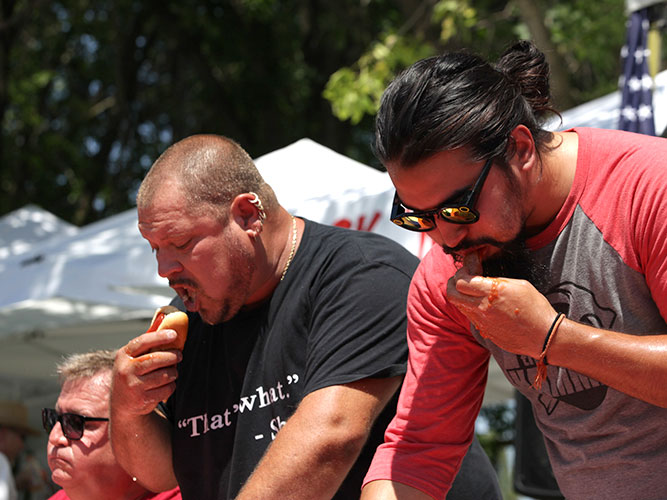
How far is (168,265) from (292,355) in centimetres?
38

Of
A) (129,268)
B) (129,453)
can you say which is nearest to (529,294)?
(129,453)

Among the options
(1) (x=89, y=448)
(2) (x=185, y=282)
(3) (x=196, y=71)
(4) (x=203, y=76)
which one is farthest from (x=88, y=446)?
(3) (x=196, y=71)

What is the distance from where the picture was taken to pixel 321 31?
11.0 m

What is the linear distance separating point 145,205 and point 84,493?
3.59ft

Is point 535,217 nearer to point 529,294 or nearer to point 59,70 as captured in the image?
point 529,294

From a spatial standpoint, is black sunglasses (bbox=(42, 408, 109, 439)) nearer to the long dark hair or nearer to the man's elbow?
the man's elbow

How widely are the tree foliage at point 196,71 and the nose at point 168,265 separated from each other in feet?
16.1

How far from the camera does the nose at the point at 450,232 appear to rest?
1.69m

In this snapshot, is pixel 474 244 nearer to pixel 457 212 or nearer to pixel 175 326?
pixel 457 212

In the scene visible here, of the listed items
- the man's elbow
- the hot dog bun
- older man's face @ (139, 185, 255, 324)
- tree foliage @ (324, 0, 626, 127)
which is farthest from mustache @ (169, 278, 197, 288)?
tree foliage @ (324, 0, 626, 127)

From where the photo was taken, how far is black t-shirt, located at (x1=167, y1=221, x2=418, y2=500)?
6.82 feet

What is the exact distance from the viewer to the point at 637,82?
12.1ft

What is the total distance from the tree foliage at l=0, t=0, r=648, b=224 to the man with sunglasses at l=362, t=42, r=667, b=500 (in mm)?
5289

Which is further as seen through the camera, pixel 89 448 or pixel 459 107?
pixel 89 448
